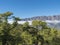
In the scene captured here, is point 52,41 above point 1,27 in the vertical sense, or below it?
below

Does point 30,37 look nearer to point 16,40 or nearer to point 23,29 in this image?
point 23,29

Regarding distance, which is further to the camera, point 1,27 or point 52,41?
point 52,41

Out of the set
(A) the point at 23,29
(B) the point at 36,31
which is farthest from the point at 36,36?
(A) the point at 23,29

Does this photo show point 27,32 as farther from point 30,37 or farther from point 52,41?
point 52,41

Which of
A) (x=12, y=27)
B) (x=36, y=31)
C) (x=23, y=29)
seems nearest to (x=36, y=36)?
(x=36, y=31)

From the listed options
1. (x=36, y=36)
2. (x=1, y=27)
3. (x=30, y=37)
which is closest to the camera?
(x=1, y=27)

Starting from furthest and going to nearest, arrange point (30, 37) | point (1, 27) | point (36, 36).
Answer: point (36, 36)
point (30, 37)
point (1, 27)
